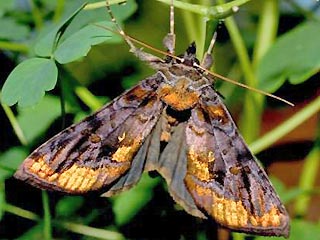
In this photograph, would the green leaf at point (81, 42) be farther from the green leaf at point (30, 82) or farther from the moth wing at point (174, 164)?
the moth wing at point (174, 164)

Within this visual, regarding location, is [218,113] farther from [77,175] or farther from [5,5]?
[5,5]

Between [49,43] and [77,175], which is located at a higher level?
[49,43]

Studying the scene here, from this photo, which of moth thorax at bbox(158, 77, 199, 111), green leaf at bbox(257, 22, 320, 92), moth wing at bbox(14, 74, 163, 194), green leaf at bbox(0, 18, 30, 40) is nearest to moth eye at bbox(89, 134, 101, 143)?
moth wing at bbox(14, 74, 163, 194)

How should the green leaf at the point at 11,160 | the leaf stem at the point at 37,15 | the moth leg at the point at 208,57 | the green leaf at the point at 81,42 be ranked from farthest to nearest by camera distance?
the leaf stem at the point at 37,15
the green leaf at the point at 11,160
the moth leg at the point at 208,57
the green leaf at the point at 81,42

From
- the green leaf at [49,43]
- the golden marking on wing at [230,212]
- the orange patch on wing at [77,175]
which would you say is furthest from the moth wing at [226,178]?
the green leaf at [49,43]

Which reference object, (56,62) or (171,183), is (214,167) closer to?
(171,183)

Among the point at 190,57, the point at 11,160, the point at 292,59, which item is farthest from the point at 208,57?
the point at 11,160

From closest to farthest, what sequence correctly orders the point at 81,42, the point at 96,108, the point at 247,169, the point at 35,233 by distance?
the point at 81,42 → the point at 247,169 → the point at 96,108 → the point at 35,233
